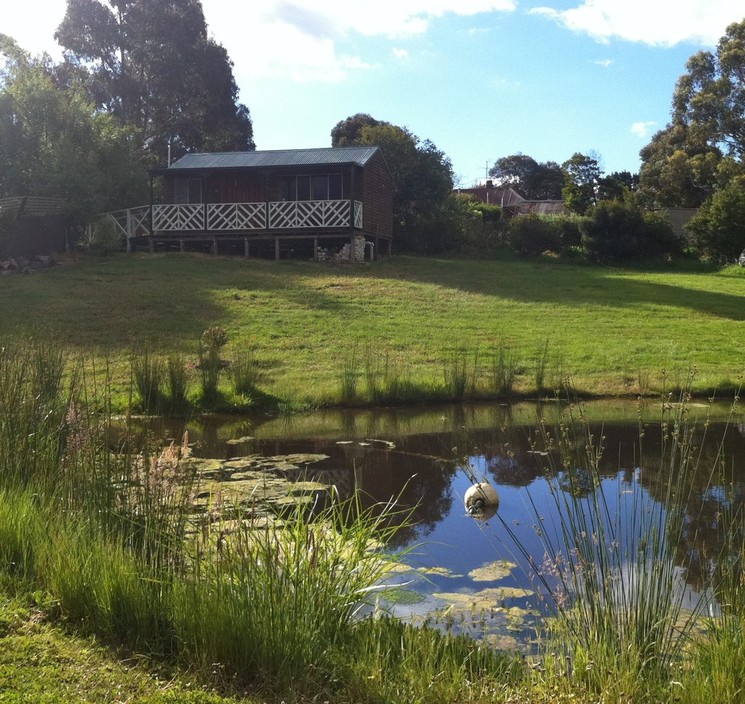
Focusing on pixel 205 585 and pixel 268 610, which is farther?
pixel 205 585

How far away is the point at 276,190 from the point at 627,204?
500 inches

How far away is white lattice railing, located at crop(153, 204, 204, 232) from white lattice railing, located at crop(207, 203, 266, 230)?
0.42m

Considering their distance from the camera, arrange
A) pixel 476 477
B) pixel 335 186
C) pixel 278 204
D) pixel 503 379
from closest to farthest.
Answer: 1. pixel 476 477
2. pixel 503 379
3. pixel 278 204
4. pixel 335 186

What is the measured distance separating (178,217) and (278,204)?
3706 mm

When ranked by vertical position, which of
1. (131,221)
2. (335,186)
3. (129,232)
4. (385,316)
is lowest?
(385,316)

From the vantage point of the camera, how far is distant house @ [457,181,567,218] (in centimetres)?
5259

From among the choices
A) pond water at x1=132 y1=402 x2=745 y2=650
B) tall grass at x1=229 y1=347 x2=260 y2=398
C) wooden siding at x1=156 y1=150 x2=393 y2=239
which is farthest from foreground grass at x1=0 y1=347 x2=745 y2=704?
wooden siding at x1=156 y1=150 x2=393 y2=239

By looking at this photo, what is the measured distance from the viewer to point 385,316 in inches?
794

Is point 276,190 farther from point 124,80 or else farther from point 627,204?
point 124,80

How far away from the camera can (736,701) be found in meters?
3.35

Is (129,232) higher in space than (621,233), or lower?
lower

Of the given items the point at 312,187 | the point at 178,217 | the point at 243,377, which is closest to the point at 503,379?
the point at 243,377

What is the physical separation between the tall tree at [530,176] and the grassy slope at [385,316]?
135 ft

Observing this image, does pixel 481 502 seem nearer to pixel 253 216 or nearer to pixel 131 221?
pixel 253 216
